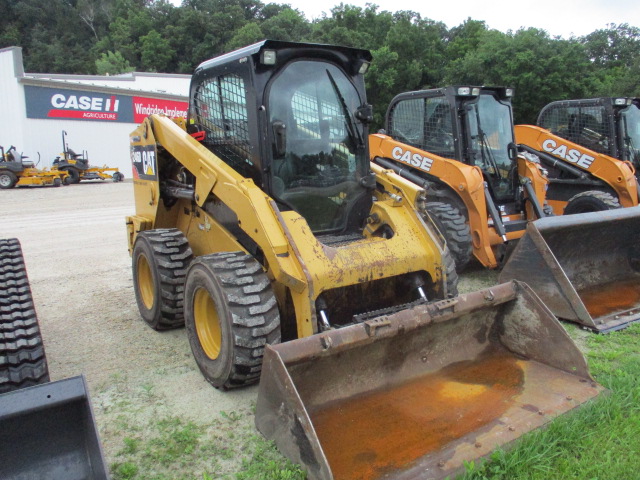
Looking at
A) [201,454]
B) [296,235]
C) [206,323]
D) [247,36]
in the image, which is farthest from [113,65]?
[201,454]

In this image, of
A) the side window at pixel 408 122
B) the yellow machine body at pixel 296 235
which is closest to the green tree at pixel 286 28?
the side window at pixel 408 122

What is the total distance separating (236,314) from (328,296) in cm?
75

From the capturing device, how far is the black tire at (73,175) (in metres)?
20.8

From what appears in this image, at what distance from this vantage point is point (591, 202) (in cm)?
749

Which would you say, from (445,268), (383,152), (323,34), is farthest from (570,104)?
(323,34)

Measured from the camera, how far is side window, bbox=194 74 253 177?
4.03 metres

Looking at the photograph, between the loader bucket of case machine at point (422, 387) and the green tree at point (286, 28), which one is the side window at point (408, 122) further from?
the green tree at point (286, 28)

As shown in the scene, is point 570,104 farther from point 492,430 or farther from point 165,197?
point 492,430

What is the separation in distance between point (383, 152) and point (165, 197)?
129 inches

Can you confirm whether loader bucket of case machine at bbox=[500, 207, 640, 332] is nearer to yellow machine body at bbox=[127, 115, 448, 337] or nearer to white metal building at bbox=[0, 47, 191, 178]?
yellow machine body at bbox=[127, 115, 448, 337]

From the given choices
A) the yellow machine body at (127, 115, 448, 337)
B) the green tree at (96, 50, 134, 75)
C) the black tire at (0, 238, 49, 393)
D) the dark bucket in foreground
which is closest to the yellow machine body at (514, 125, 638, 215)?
the yellow machine body at (127, 115, 448, 337)

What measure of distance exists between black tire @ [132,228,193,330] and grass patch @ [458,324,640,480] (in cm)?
275

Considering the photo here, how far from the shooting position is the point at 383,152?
7.25 metres

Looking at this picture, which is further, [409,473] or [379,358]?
[379,358]
